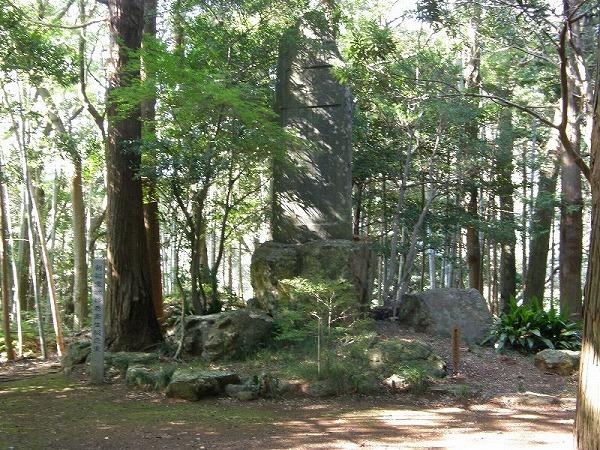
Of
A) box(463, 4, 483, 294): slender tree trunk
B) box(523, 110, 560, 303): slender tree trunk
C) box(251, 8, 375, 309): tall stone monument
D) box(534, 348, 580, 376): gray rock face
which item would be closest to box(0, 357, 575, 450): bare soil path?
box(534, 348, 580, 376): gray rock face

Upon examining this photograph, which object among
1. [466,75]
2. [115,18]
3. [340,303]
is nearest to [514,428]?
[340,303]

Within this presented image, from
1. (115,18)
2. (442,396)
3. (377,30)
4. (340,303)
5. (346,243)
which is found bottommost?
(442,396)

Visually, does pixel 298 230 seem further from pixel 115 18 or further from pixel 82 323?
pixel 82 323

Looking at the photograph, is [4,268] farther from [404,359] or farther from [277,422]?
[404,359]

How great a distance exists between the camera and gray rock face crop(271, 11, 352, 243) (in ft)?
36.0

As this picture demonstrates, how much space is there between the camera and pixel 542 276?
13.9 m

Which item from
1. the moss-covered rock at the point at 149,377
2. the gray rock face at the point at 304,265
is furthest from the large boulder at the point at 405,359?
the moss-covered rock at the point at 149,377

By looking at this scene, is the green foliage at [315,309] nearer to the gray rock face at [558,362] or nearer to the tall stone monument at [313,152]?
the tall stone monument at [313,152]

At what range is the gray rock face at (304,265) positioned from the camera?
1016 centimetres

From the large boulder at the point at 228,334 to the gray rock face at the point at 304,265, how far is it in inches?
29.5

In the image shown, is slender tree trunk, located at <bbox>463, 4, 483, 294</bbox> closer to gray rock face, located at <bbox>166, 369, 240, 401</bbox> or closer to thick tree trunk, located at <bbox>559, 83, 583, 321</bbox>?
thick tree trunk, located at <bbox>559, 83, 583, 321</bbox>

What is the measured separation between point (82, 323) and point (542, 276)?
11.3 m

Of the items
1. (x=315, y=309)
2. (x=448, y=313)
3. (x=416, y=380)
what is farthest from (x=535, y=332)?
(x=315, y=309)

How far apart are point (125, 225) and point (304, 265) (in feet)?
10.4
